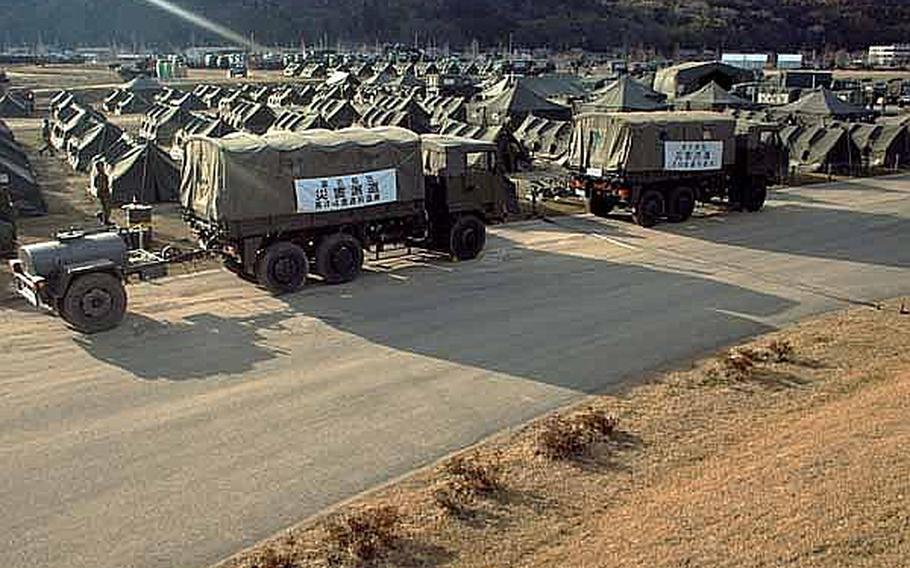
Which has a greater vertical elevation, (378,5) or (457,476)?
(378,5)

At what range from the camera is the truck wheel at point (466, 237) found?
20.0 m

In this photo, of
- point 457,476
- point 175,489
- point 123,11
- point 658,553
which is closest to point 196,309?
point 175,489

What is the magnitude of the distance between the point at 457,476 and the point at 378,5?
527 feet

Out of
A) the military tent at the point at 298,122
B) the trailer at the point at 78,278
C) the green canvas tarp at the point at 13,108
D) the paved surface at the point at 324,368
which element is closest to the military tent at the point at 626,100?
the military tent at the point at 298,122

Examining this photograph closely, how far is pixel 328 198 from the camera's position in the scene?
18156 millimetres

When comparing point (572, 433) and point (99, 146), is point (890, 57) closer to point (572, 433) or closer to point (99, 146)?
point (99, 146)

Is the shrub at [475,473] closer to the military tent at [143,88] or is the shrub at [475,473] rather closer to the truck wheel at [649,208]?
the truck wheel at [649,208]

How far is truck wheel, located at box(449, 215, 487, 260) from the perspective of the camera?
65.8ft

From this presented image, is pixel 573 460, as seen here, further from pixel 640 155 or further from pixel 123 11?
pixel 123 11

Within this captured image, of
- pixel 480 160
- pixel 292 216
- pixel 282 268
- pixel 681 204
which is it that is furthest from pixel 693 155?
pixel 282 268

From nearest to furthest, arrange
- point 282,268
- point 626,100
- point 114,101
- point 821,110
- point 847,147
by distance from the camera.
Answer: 1. point 282,268
2. point 847,147
3. point 821,110
4. point 626,100
5. point 114,101

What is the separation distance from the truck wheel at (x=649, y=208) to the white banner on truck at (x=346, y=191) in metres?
8.01

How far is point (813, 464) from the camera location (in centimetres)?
952

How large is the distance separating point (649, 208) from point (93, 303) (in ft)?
47.5
